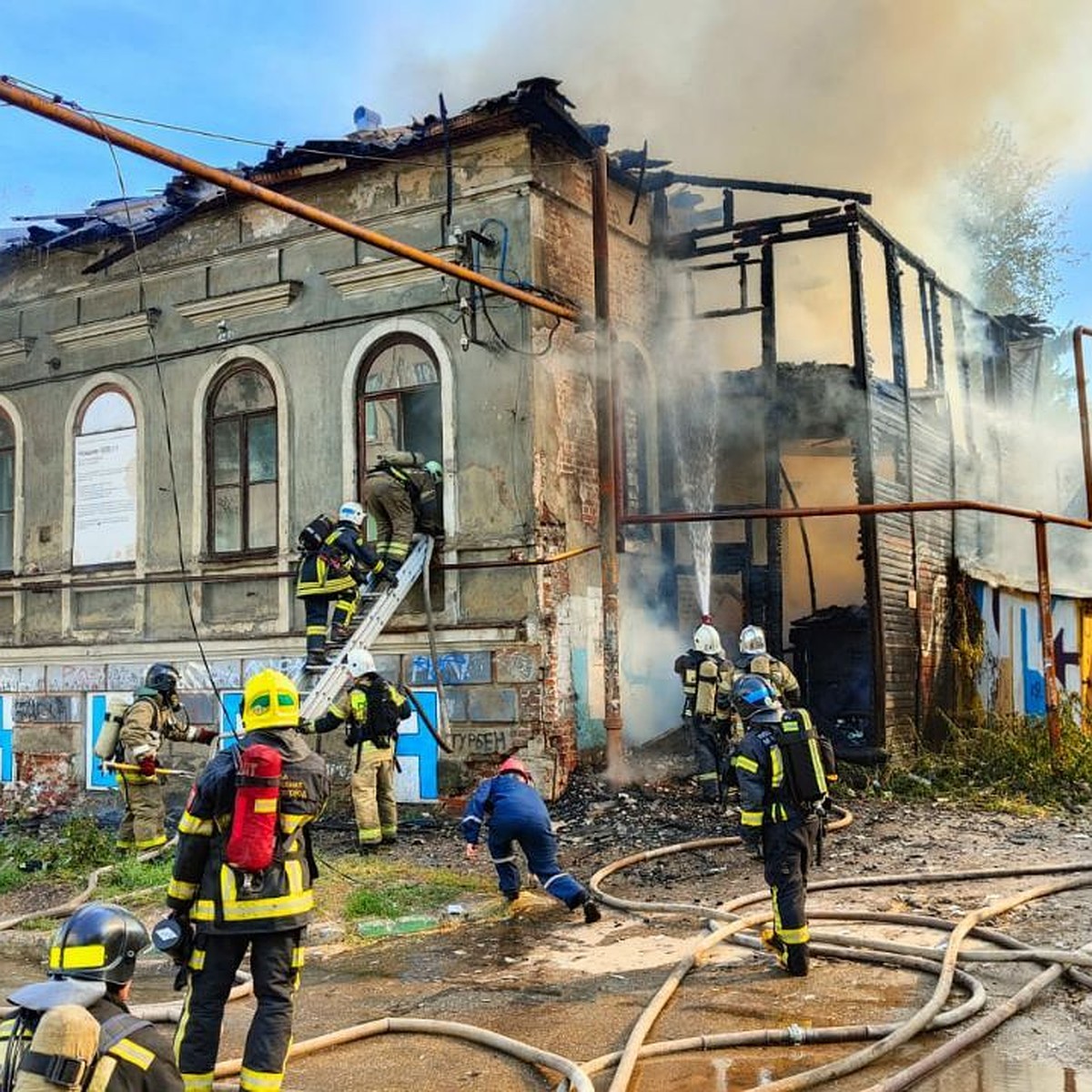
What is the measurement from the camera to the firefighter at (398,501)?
1094 centimetres

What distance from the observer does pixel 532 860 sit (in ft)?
24.3

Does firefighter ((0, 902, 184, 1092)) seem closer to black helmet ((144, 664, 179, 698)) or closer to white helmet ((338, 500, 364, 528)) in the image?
black helmet ((144, 664, 179, 698))

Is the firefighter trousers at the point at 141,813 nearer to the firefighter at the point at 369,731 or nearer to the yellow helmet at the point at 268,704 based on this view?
the firefighter at the point at 369,731

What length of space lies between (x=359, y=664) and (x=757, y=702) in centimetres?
423

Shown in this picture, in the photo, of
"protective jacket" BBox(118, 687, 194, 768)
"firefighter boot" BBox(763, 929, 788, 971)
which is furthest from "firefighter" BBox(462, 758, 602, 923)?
"protective jacket" BBox(118, 687, 194, 768)

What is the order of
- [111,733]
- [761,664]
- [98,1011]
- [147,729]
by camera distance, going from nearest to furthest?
[98,1011]
[147,729]
[111,733]
[761,664]

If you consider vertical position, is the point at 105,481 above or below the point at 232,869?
above

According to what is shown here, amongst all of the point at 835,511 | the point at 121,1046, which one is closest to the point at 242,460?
the point at 835,511

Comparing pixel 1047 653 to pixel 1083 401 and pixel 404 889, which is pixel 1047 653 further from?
pixel 404 889

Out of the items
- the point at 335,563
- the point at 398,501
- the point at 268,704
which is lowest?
the point at 268,704

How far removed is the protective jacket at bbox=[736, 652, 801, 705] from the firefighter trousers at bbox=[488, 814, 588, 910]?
359 centimetres

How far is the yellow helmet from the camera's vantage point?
14.8ft

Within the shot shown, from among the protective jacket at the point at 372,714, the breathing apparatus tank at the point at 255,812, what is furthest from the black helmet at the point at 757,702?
the protective jacket at the point at 372,714

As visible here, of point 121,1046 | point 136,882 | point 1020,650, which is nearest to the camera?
Result: point 121,1046
